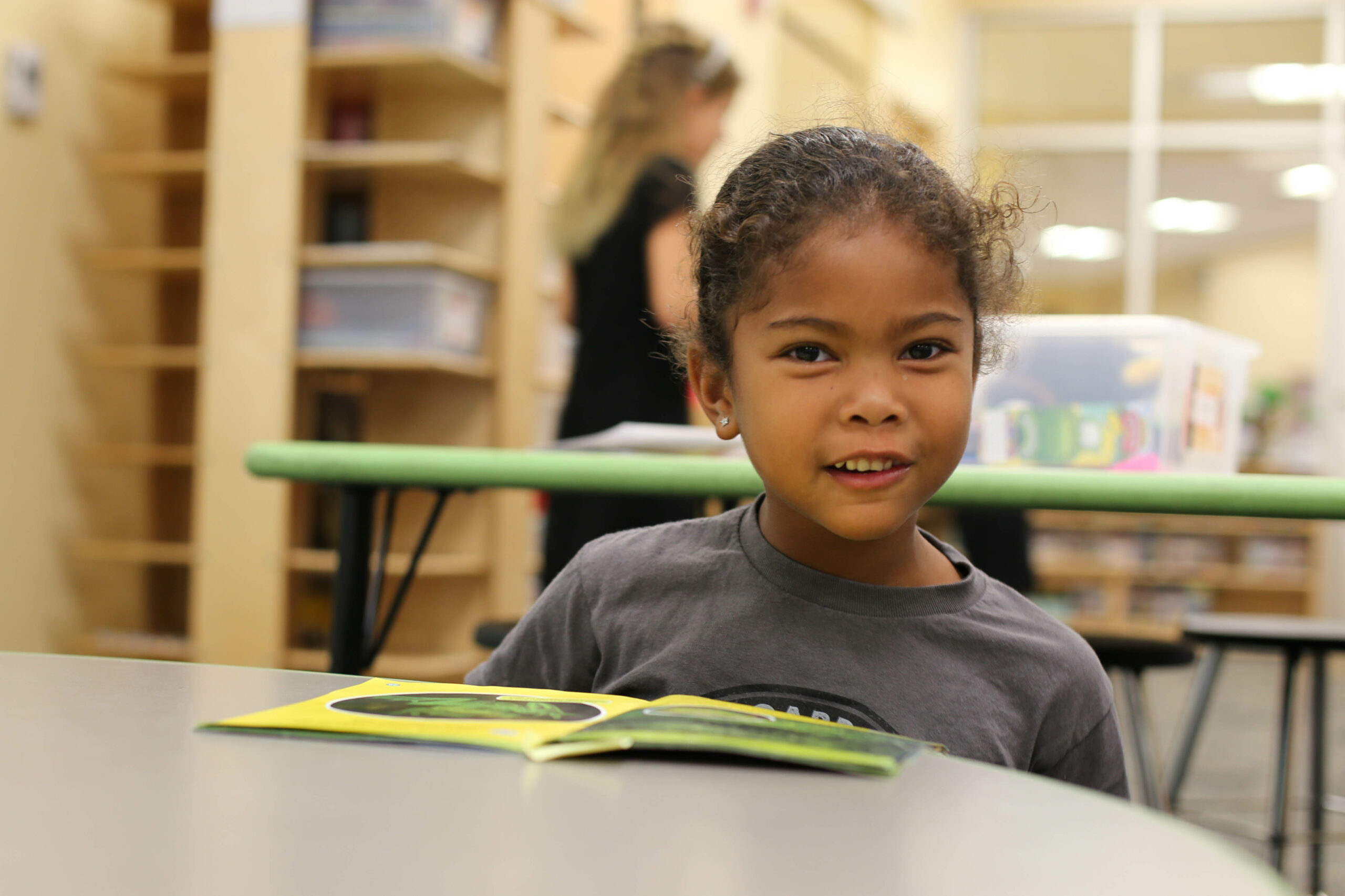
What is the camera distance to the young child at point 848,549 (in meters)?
0.85

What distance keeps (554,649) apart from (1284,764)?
5.30ft

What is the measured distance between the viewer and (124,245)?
3.62m

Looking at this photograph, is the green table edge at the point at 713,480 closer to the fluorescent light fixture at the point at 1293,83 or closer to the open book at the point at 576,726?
the open book at the point at 576,726

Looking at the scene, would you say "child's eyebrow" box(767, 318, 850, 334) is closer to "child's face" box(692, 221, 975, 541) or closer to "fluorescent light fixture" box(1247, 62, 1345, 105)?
"child's face" box(692, 221, 975, 541)

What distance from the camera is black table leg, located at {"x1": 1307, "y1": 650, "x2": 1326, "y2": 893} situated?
2.26 metres

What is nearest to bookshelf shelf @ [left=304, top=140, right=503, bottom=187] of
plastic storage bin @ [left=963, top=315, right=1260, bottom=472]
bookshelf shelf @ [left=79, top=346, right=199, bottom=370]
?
bookshelf shelf @ [left=79, top=346, right=199, bottom=370]

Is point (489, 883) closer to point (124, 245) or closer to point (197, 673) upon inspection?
point (197, 673)

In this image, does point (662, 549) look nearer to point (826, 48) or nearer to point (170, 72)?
point (170, 72)

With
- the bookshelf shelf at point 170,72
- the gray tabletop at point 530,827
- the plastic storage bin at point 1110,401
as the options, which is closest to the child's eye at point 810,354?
the gray tabletop at point 530,827

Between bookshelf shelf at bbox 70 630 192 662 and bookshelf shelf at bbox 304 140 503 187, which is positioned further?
bookshelf shelf at bbox 70 630 192 662

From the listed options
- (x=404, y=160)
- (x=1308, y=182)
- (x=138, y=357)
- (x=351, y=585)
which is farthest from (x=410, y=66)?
(x=1308, y=182)

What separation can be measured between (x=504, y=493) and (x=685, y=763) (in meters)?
3.03

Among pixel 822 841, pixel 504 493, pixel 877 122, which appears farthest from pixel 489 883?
pixel 504 493

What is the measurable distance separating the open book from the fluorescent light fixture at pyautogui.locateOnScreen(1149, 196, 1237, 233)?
7030mm
